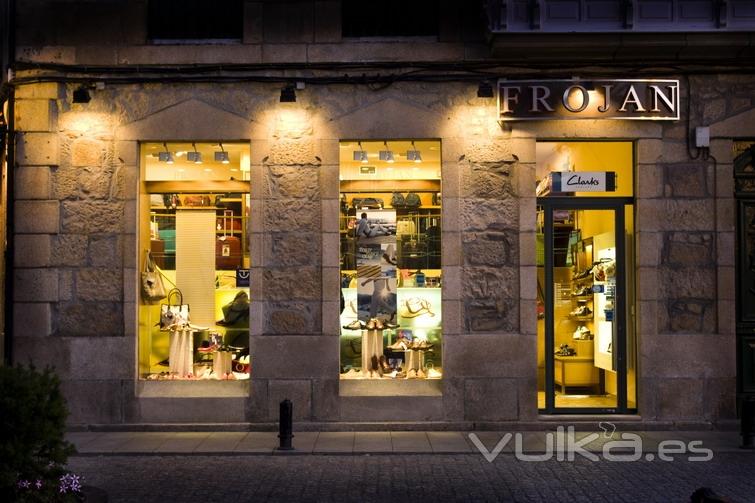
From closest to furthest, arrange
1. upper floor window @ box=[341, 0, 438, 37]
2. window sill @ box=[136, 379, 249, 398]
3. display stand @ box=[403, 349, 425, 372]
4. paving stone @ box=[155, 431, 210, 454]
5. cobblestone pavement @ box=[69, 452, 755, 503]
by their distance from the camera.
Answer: cobblestone pavement @ box=[69, 452, 755, 503] → paving stone @ box=[155, 431, 210, 454] → window sill @ box=[136, 379, 249, 398] → upper floor window @ box=[341, 0, 438, 37] → display stand @ box=[403, 349, 425, 372]

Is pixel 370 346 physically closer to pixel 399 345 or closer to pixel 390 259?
pixel 399 345

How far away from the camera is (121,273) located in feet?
38.1

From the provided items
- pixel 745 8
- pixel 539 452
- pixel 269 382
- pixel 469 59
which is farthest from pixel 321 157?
pixel 745 8

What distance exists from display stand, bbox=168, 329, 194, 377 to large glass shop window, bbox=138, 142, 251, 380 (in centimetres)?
2

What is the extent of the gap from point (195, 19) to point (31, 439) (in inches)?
304

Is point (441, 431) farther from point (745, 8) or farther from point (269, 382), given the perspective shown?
point (745, 8)

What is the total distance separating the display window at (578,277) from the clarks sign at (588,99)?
545 mm

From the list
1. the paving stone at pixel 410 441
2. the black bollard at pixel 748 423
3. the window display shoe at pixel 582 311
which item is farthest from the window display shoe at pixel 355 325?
the black bollard at pixel 748 423

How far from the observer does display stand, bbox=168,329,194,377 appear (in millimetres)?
12141

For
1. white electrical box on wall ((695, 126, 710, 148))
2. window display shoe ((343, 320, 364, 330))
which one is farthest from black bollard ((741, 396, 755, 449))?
A: window display shoe ((343, 320, 364, 330))

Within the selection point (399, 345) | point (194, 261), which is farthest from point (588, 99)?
point (194, 261)

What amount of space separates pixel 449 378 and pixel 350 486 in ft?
11.0

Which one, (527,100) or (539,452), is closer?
(539,452)

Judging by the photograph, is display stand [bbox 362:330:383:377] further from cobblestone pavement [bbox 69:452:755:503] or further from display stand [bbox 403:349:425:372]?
cobblestone pavement [bbox 69:452:755:503]
